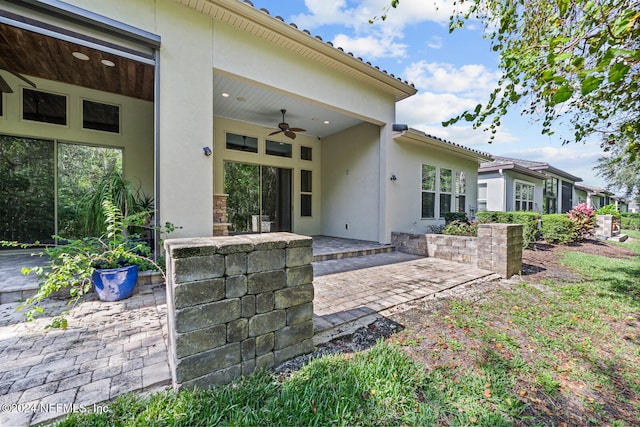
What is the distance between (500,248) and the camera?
4.89 metres

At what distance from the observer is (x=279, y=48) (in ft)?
17.1

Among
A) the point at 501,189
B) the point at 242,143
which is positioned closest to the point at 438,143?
the point at 242,143

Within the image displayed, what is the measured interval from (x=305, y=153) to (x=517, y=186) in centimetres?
1133

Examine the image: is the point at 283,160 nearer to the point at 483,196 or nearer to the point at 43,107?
the point at 43,107

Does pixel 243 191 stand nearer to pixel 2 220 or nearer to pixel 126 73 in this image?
pixel 126 73

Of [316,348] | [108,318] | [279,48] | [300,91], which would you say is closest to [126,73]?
[279,48]

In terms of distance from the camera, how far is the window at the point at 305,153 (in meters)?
9.21

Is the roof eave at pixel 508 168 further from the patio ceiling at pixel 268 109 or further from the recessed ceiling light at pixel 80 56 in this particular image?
the recessed ceiling light at pixel 80 56

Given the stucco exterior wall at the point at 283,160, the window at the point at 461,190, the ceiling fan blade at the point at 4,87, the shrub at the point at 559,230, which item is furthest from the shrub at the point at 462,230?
the ceiling fan blade at the point at 4,87

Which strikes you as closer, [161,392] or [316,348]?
[161,392]

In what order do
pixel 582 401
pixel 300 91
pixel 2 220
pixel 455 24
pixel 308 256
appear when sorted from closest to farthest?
pixel 582 401
pixel 308 256
pixel 455 24
pixel 2 220
pixel 300 91

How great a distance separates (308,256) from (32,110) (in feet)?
22.8

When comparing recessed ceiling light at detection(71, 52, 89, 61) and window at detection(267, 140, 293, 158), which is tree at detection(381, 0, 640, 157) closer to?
recessed ceiling light at detection(71, 52, 89, 61)

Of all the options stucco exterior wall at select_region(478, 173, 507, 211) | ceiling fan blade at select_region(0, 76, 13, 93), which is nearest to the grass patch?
ceiling fan blade at select_region(0, 76, 13, 93)
